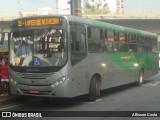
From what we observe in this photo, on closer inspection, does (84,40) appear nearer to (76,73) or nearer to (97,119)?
(76,73)

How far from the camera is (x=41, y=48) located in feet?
40.7

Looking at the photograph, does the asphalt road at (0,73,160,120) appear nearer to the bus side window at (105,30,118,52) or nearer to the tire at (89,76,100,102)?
the tire at (89,76,100,102)

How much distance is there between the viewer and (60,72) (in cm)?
1217

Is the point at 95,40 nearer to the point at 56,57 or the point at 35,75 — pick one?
the point at 56,57

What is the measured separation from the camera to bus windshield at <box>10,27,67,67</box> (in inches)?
484

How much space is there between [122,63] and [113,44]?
142cm

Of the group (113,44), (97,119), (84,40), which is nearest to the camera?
(97,119)

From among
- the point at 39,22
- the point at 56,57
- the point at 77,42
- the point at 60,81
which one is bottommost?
the point at 60,81

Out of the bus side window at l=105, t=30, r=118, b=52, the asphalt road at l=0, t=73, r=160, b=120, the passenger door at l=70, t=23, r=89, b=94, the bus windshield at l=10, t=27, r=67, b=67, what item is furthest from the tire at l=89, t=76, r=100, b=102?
the bus windshield at l=10, t=27, r=67, b=67

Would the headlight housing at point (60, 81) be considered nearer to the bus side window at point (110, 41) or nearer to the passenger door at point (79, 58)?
the passenger door at point (79, 58)

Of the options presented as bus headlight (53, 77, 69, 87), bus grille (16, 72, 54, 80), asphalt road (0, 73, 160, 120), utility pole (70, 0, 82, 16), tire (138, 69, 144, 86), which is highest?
utility pole (70, 0, 82, 16)

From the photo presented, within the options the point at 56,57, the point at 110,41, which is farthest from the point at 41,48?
the point at 110,41

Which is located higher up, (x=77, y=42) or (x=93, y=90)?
(x=77, y=42)

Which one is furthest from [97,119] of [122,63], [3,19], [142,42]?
[3,19]
